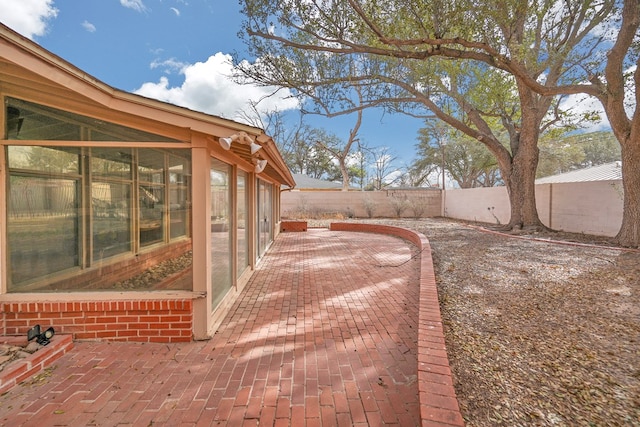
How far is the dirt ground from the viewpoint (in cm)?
187

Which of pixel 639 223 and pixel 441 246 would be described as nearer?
pixel 639 223

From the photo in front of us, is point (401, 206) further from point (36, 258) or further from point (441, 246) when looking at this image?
point (36, 258)

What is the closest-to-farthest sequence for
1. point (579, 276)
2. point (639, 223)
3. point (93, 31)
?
point (579, 276) → point (639, 223) → point (93, 31)

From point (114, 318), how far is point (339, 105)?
10.00 meters

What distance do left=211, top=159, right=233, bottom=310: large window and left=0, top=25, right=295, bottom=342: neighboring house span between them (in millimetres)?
162

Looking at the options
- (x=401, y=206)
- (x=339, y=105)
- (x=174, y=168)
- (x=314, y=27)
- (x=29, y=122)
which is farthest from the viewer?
(x=401, y=206)

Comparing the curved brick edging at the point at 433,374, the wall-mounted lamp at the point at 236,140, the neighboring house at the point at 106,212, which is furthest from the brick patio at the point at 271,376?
the wall-mounted lamp at the point at 236,140

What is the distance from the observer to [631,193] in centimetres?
715

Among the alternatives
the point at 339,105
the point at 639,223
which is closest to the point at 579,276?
the point at 639,223

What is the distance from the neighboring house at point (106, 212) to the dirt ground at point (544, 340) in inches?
98.5

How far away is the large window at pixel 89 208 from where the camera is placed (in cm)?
279

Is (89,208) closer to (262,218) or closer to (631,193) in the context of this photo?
(262,218)

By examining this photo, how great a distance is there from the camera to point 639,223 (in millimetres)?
6980

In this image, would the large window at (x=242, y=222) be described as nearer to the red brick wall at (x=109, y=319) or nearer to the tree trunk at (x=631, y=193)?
the red brick wall at (x=109, y=319)
